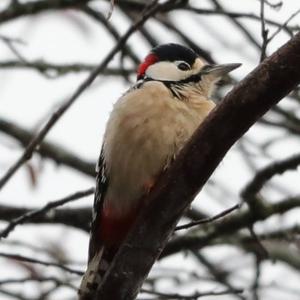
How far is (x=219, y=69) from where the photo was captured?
4508 mm

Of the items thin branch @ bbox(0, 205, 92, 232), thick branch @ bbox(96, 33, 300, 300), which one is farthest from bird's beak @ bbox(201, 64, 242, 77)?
thick branch @ bbox(96, 33, 300, 300)

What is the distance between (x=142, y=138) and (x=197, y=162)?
2.90ft

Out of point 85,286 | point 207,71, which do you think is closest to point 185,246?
point 207,71

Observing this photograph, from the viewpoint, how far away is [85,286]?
3.80m

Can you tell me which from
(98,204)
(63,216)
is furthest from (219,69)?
(63,216)

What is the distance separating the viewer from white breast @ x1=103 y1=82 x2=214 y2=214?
12.9 ft

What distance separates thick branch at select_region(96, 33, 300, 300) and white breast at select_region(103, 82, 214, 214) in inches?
25.7

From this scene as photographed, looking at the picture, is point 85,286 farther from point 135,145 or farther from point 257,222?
point 257,222

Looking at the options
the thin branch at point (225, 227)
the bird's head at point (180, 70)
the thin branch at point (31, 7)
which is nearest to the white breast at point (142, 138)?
the bird's head at point (180, 70)

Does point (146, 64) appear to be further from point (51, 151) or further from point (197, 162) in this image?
point (197, 162)

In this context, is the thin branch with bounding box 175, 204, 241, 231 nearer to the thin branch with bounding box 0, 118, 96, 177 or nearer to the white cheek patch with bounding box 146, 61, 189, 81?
the white cheek patch with bounding box 146, 61, 189, 81

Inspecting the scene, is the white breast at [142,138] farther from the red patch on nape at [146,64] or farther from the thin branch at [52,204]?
the red patch on nape at [146,64]

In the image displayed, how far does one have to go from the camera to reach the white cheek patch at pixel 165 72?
14.7 feet

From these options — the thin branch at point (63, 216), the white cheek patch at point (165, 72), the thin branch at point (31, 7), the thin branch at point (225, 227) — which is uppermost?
the thin branch at point (31, 7)
